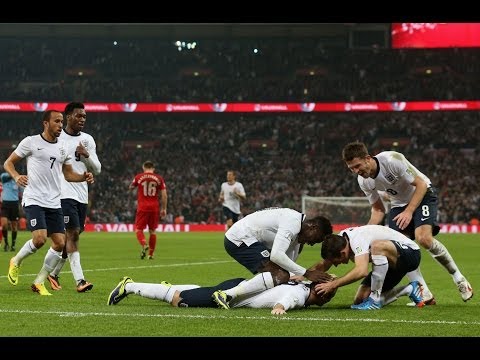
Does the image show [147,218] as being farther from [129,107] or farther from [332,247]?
[129,107]

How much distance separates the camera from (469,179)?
5062 centimetres

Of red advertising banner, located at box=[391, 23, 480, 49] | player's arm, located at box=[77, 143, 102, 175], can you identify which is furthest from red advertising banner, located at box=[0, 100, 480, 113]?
player's arm, located at box=[77, 143, 102, 175]

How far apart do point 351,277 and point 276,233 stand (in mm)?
1288

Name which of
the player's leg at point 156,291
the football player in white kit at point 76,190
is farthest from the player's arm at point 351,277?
the football player in white kit at point 76,190

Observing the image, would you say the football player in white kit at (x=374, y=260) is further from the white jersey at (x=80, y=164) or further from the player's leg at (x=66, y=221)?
the player's leg at (x=66, y=221)

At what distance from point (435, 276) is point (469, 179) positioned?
120ft

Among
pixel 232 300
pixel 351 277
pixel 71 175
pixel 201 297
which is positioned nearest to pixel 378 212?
pixel 351 277

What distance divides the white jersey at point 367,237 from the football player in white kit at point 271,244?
283mm

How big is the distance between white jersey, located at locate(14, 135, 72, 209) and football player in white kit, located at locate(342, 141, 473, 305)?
386 centimetres

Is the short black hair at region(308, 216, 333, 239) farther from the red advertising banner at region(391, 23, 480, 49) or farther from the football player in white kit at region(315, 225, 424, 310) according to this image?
the red advertising banner at region(391, 23, 480, 49)

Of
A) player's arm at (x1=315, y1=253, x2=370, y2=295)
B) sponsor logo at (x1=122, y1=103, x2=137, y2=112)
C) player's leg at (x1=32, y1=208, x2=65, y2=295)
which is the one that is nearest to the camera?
player's arm at (x1=315, y1=253, x2=370, y2=295)

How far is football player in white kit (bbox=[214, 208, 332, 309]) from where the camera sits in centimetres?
924

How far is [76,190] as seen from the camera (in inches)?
489

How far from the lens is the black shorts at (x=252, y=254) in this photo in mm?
10164
